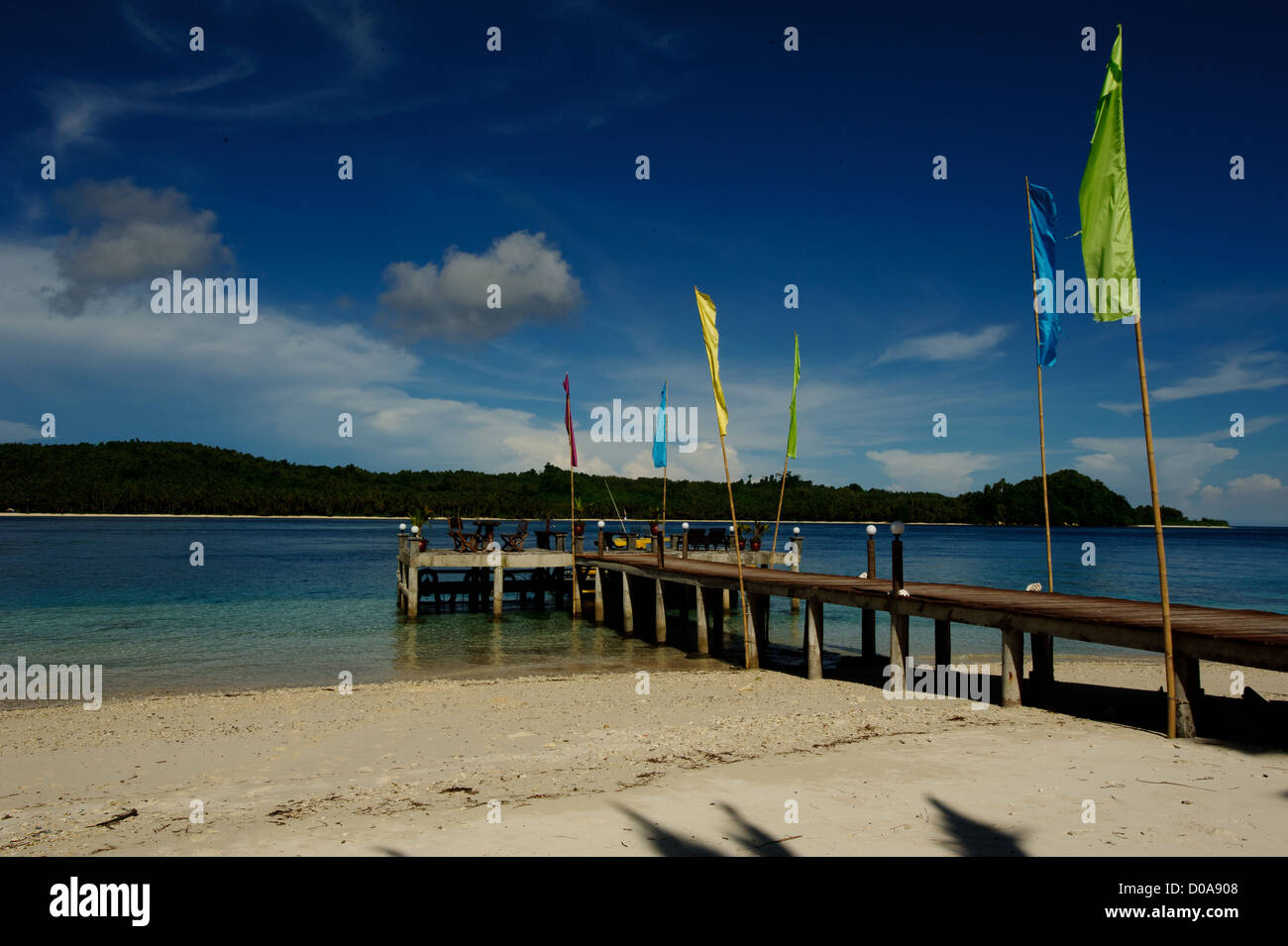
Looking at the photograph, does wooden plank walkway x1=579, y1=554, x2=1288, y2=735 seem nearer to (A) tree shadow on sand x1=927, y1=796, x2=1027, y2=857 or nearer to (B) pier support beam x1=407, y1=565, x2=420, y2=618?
(A) tree shadow on sand x1=927, y1=796, x2=1027, y2=857

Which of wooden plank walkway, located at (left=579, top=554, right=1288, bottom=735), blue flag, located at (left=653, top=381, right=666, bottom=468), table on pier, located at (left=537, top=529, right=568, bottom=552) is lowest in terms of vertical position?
wooden plank walkway, located at (left=579, top=554, right=1288, bottom=735)

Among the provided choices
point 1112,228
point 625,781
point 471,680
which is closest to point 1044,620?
point 1112,228

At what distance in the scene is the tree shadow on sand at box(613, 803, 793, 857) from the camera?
618cm

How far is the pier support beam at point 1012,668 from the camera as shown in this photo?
12375mm

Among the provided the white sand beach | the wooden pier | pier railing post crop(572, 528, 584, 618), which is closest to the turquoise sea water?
the wooden pier

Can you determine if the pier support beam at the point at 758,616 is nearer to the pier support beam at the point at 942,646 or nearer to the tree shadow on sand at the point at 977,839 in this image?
the pier support beam at the point at 942,646

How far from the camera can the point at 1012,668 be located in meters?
12.4

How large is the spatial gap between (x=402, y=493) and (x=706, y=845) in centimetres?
16080

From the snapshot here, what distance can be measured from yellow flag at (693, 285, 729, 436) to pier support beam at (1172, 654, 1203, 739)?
903cm

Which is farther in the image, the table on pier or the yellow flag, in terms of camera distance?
the table on pier

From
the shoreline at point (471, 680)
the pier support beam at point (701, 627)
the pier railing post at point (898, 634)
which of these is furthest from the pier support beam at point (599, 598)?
the pier railing post at point (898, 634)

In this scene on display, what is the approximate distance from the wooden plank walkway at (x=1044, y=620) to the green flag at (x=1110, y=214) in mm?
4221
